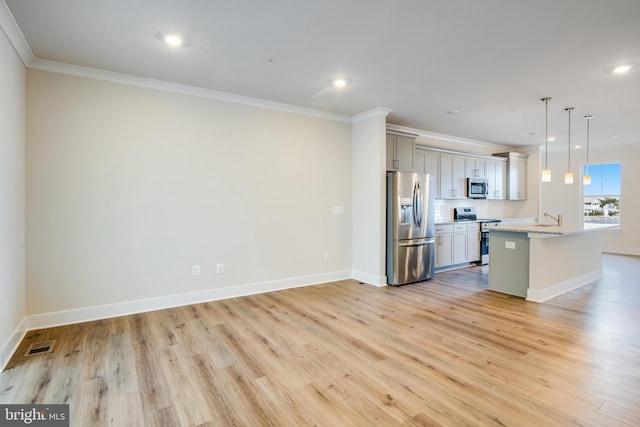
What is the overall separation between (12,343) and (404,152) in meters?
5.49

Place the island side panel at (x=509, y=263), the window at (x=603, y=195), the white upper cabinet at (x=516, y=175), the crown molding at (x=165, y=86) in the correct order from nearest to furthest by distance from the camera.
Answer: the crown molding at (x=165, y=86), the island side panel at (x=509, y=263), the white upper cabinet at (x=516, y=175), the window at (x=603, y=195)

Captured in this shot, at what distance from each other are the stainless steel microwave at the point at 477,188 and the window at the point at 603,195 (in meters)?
3.16

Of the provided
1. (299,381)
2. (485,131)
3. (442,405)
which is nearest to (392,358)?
(442,405)

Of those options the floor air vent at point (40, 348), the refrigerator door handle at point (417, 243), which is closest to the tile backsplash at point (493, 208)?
the refrigerator door handle at point (417, 243)

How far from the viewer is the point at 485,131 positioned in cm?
641

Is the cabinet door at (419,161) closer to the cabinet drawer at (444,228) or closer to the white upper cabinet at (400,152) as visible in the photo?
the white upper cabinet at (400,152)

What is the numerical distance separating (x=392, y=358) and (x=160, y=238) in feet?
9.73

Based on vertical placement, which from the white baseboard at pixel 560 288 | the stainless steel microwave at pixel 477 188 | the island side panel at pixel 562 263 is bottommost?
the white baseboard at pixel 560 288

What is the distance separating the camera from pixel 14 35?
8.87 ft

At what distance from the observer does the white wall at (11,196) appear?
2596 millimetres

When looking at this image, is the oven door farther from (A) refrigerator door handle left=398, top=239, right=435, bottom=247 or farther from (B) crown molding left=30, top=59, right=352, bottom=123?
(B) crown molding left=30, top=59, right=352, bottom=123

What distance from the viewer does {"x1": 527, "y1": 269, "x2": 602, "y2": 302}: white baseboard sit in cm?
433

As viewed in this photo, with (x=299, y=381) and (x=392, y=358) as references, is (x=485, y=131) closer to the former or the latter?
(x=392, y=358)

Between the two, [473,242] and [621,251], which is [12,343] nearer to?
[473,242]
